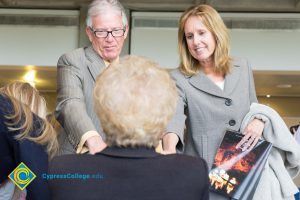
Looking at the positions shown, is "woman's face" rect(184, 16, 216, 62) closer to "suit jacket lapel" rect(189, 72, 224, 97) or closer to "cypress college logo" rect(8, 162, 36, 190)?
"suit jacket lapel" rect(189, 72, 224, 97)

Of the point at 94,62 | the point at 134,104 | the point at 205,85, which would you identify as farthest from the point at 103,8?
the point at 134,104

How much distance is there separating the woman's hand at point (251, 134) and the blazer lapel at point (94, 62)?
0.61 meters

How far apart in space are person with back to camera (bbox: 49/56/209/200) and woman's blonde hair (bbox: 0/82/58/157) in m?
0.64

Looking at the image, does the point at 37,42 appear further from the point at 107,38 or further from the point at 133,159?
the point at 133,159

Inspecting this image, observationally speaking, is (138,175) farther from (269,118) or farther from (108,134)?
(269,118)

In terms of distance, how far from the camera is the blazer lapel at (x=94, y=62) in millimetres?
1872

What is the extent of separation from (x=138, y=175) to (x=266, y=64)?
5833mm

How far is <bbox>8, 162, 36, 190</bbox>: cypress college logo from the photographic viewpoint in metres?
1.70

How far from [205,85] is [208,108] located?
9cm

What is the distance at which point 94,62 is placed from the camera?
1.91 m

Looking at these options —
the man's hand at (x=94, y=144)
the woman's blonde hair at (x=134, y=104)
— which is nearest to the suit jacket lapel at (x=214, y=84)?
the man's hand at (x=94, y=144)

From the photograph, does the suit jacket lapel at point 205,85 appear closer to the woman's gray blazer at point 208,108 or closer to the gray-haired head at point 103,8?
the woman's gray blazer at point 208,108

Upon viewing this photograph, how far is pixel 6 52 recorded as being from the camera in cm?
675

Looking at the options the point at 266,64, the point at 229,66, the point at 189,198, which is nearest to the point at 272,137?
the point at 229,66
